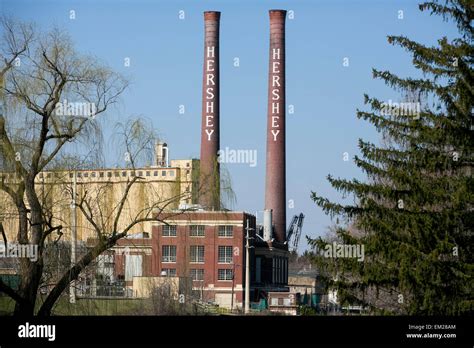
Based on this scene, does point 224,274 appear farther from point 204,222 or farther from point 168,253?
point 204,222

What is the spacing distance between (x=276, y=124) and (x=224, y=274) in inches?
516

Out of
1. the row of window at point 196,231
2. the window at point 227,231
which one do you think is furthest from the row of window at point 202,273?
the window at point 227,231

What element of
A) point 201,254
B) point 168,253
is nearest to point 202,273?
point 201,254

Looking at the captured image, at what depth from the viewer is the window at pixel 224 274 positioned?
51.4 meters

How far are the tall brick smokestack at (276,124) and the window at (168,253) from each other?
21933 millimetres

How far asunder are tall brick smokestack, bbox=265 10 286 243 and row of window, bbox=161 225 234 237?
10.3 m

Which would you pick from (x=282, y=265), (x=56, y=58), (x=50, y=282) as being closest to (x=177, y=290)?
(x=50, y=282)

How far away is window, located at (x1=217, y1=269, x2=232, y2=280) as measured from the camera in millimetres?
51375

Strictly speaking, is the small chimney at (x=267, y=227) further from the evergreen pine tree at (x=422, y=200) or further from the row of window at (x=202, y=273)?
the evergreen pine tree at (x=422, y=200)

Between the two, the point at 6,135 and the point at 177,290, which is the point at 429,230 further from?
the point at 177,290

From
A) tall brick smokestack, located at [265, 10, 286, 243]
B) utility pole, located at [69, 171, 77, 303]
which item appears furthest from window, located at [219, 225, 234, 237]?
utility pole, located at [69, 171, 77, 303]

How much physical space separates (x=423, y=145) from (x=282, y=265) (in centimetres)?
4205

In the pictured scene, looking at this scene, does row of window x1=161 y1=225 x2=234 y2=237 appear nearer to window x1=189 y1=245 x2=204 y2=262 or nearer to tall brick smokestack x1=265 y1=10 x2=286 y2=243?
window x1=189 y1=245 x2=204 y2=262

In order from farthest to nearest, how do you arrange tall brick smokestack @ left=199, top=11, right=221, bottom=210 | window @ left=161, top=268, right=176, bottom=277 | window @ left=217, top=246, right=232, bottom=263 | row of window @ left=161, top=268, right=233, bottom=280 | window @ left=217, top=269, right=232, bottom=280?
tall brick smokestack @ left=199, top=11, right=221, bottom=210 → window @ left=217, top=246, right=232, bottom=263 → window @ left=217, top=269, right=232, bottom=280 → row of window @ left=161, top=268, right=233, bottom=280 → window @ left=161, top=268, right=176, bottom=277
